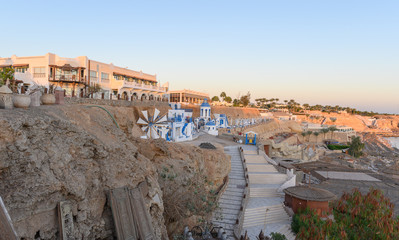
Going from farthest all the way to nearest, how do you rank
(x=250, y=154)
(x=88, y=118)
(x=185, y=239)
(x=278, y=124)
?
(x=278, y=124) < (x=250, y=154) < (x=185, y=239) < (x=88, y=118)

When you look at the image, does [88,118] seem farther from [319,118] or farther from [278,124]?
[319,118]

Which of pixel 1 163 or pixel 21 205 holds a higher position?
pixel 1 163

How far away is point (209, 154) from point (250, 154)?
26.9 feet

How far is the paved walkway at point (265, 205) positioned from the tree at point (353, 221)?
46.3 inches

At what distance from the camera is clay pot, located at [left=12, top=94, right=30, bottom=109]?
6078mm

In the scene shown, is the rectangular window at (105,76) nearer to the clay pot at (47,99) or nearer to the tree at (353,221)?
the clay pot at (47,99)

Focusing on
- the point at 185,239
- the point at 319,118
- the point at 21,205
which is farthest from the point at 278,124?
the point at 21,205

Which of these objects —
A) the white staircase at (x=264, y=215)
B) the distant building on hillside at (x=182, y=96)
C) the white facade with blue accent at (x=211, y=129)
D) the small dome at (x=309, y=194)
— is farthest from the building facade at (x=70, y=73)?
the distant building on hillside at (x=182, y=96)

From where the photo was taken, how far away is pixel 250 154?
23.0 meters

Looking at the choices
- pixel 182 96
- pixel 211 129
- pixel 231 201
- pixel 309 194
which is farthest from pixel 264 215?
pixel 182 96

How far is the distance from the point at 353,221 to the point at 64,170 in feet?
45.6

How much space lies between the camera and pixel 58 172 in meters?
5.38

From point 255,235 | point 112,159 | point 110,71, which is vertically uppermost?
point 110,71

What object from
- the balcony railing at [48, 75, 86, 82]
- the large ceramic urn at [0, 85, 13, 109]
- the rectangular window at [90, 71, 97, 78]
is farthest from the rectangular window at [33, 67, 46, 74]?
the large ceramic urn at [0, 85, 13, 109]
